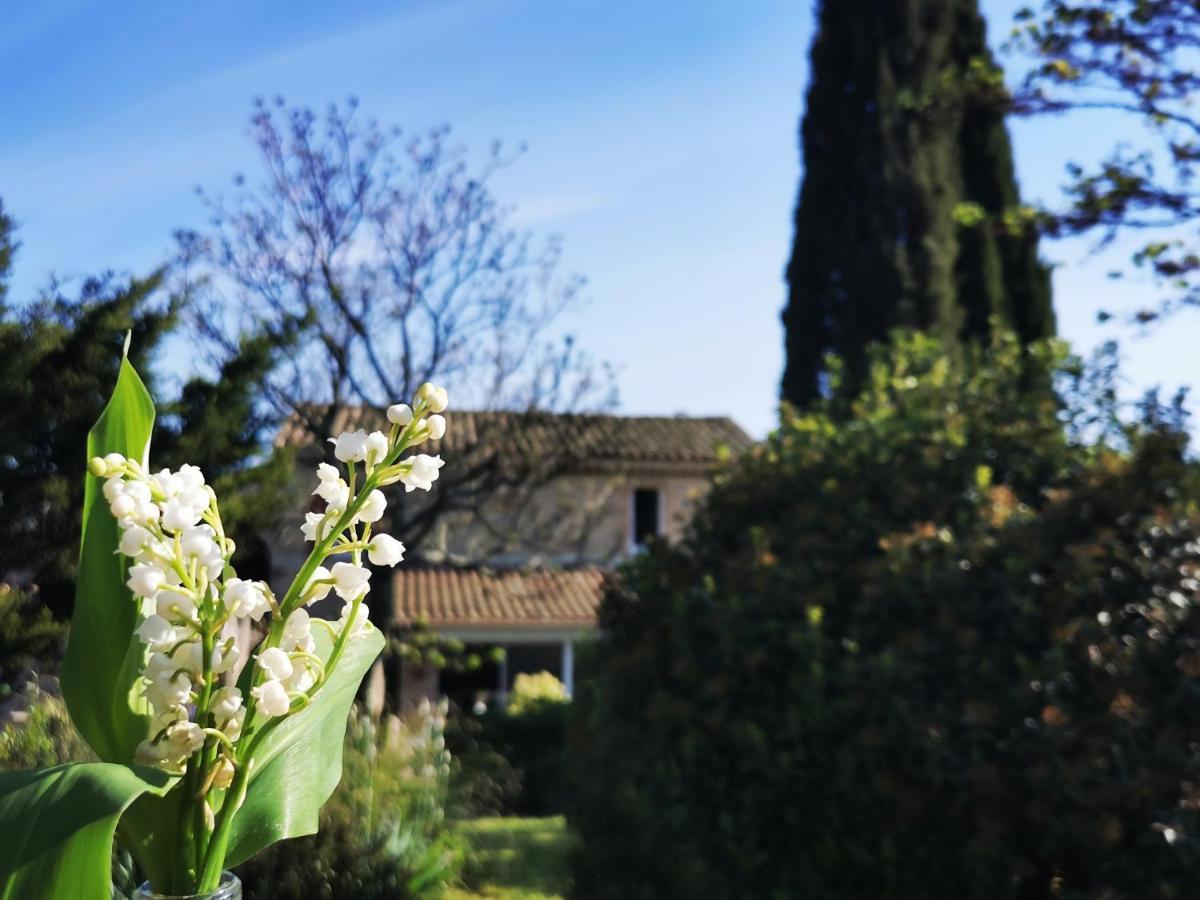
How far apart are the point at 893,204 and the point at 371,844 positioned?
12759mm

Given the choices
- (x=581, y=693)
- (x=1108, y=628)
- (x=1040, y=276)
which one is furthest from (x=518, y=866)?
(x=1040, y=276)

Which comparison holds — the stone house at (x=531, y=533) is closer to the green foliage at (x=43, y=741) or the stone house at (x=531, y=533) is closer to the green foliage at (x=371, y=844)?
the green foliage at (x=371, y=844)

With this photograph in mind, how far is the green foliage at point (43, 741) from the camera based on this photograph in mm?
5449

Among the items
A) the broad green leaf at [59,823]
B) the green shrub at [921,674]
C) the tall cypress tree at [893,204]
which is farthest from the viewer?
the tall cypress tree at [893,204]

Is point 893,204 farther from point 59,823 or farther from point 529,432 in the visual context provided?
point 59,823

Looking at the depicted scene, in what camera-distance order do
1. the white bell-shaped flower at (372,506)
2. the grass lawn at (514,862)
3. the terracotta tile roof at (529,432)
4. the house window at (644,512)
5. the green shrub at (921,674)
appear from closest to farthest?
the white bell-shaped flower at (372,506)
the green shrub at (921,674)
the grass lawn at (514,862)
the terracotta tile roof at (529,432)
the house window at (644,512)

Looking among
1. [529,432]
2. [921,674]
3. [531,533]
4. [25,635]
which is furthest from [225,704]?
[531,533]

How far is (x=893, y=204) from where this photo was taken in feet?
52.8

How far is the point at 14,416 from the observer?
7.75 meters

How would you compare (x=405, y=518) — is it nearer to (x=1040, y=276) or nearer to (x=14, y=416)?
(x=14, y=416)

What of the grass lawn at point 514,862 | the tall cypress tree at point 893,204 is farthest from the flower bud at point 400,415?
the tall cypress tree at point 893,204

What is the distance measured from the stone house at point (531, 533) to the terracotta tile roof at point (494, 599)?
1.1 inches

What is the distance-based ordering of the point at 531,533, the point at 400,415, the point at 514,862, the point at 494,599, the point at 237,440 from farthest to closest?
the point at 494,599
the point at 531,533
the point at 237,440
the point at 514,862
the point at 400,415

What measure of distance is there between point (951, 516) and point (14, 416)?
6.14m
